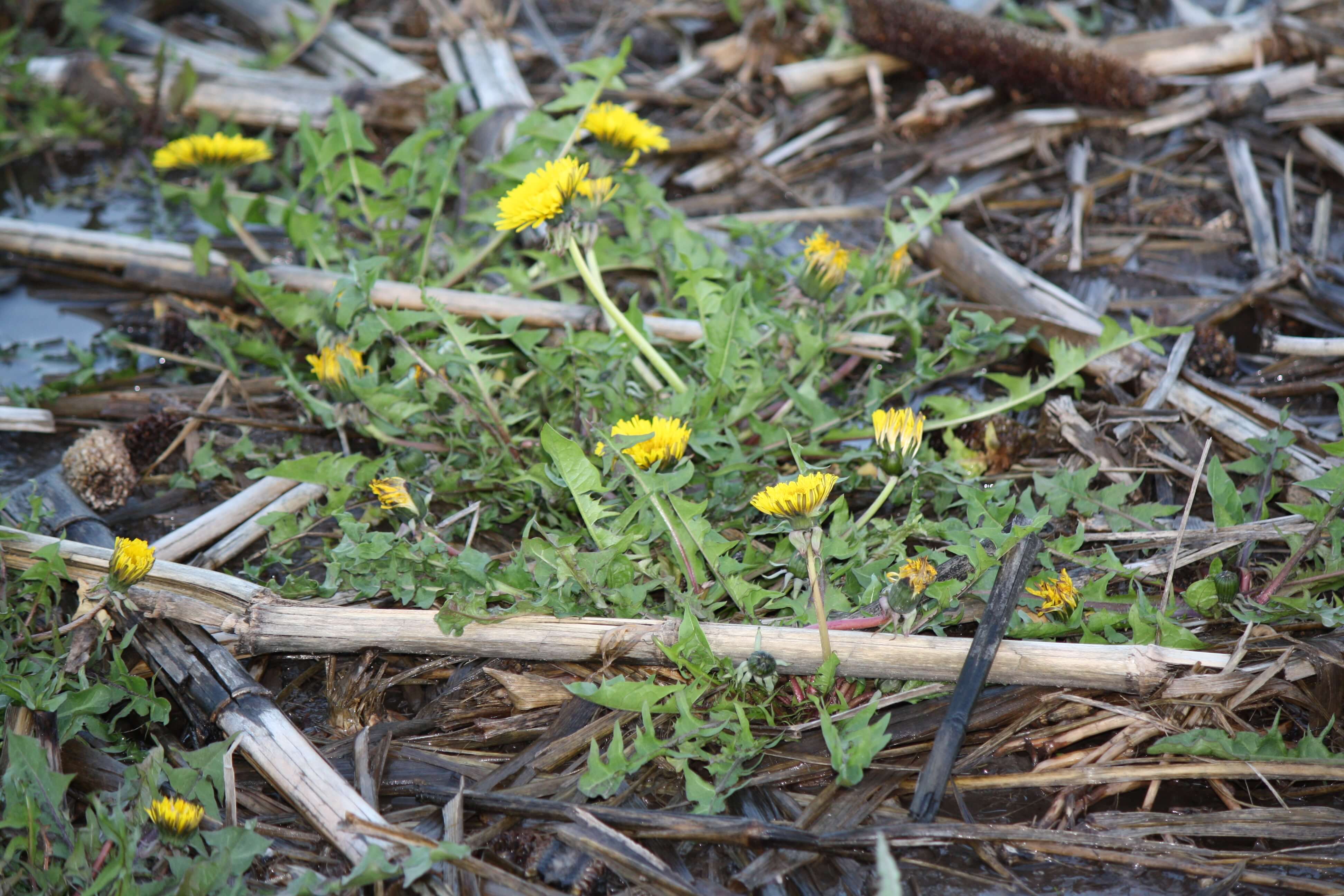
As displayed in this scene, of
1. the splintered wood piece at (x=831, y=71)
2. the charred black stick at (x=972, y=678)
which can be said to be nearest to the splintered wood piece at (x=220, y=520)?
the charred black stick at (x=972, y=678)

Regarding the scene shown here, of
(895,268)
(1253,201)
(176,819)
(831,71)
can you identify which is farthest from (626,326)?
(1253,201)

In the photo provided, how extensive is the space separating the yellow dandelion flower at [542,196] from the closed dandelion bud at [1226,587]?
1711 mm

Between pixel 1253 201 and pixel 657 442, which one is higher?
pixel 1253 201

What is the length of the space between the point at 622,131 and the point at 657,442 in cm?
107

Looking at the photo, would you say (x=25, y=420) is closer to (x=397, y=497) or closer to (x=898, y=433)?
(x=397, y=497)

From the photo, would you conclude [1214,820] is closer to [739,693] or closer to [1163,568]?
[1163,568]

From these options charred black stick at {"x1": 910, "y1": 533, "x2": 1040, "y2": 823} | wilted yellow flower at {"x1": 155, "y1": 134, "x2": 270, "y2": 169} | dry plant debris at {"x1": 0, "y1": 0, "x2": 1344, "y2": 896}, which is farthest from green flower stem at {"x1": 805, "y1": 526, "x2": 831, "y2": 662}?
wilted yellow flower at {"x1": 155, "y1": 134, "x2": 270, "y2": 169}

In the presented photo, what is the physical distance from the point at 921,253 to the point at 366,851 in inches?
103

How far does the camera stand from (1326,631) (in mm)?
2096

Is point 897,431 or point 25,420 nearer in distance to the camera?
point 897,431

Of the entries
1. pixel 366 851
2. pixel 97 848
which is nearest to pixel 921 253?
pixel 366 851

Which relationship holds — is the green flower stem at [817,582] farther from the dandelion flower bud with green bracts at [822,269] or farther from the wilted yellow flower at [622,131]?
the wilted yellow flower at [622,131]

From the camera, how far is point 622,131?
9.04ft

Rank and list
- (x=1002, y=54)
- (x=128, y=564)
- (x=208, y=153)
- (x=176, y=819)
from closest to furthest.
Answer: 1. (x=176, y=819)
2. (x=128, y=564)
3. (x=208, y=153)
4. (x=1002, y=54)
